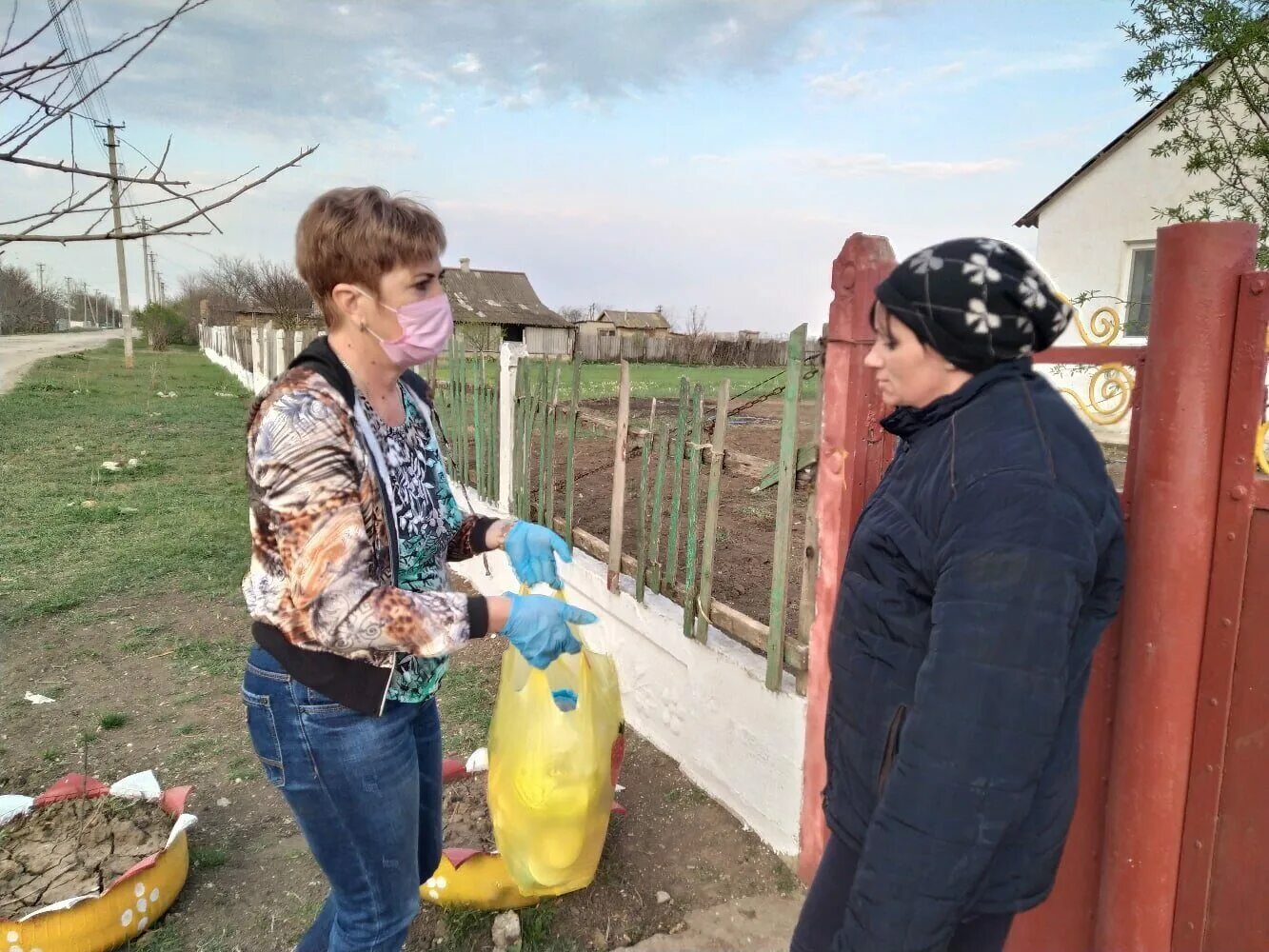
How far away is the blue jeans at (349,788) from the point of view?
1551 millimetres

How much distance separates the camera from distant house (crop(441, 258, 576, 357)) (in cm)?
4028

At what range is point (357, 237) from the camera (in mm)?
1539

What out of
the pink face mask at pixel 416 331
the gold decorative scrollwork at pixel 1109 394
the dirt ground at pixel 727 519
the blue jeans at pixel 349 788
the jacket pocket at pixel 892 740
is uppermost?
the pink face mask at pixel 416 331

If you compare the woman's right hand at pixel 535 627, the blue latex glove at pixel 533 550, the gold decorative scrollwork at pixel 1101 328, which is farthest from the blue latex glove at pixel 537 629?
the gold decorative scrollwork at pixel 1101 328

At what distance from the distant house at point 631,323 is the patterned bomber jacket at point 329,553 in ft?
164

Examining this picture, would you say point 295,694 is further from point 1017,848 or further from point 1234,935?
point 1234,935

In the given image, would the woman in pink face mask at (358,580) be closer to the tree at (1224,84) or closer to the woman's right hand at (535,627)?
the woman's right hand at (535,627)

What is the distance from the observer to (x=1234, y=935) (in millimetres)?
1620

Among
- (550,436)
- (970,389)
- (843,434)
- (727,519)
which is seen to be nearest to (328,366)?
(970,389)

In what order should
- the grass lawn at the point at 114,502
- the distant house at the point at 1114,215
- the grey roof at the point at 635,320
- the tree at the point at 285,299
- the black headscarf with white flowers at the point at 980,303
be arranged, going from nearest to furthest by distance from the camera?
the black headscarf with white flowers at the point at 980,303
the grass lawn at the point at 114,502
the distant house at the point at 1114,215
the tree at the point at 285,299
the grey roof at the point at 635,320

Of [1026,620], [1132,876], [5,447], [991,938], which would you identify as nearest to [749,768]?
[1132,876]

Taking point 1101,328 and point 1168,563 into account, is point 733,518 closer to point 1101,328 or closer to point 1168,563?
point 1101,328

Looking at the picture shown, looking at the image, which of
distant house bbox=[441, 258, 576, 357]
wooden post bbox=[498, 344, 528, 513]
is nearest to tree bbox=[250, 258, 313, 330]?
distant house bbox=[441, 258, 576, 357]

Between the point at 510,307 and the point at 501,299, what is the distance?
902 mm
